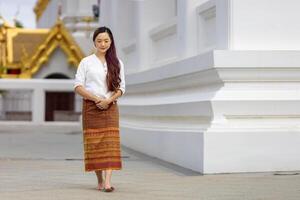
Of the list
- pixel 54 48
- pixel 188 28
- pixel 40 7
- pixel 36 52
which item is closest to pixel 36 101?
pixel 36 52

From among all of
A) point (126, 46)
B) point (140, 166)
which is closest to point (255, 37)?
point (140, 166)

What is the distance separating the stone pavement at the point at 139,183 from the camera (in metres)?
5.30

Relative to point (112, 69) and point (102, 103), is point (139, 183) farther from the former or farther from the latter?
point (112, 69)

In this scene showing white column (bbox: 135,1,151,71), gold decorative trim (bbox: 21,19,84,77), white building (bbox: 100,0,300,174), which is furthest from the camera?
gold decorative trim (bbox: 21,19,84,77)

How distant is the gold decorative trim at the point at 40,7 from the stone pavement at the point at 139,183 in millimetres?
24162

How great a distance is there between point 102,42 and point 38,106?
1389 cm

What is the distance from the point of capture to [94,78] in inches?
223

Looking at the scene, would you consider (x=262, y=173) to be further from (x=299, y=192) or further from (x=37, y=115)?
(x=37, y=115)

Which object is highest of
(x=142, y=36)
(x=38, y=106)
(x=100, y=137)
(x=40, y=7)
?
(x=40, y=7)

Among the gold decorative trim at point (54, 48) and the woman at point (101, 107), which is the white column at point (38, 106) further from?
the woman at point (101, 107)

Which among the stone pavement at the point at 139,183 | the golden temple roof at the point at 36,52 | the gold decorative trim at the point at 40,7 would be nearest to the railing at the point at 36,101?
the golden temple roof at the point at 36,52

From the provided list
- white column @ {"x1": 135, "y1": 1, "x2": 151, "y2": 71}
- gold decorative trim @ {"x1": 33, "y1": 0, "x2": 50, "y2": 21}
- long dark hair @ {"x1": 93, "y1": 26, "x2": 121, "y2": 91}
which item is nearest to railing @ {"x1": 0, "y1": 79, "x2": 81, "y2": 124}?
white column @ {"x1": 135, "y1": 1, "x2": 151, "y2": 71}

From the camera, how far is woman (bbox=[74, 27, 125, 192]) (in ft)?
18.5

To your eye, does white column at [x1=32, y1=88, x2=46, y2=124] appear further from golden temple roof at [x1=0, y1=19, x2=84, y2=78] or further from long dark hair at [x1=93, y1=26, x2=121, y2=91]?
long dark hair at [x1=93, y1=26, x2=121, y2=91]
